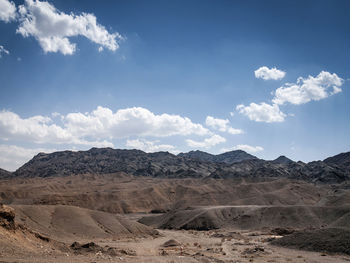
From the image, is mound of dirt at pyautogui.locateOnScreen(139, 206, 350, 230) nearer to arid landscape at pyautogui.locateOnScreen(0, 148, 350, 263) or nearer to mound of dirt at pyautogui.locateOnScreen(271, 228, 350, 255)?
arid landscape at pyautogui.locateOnScreen(0, 148, 350, 263)

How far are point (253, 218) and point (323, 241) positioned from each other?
122ft

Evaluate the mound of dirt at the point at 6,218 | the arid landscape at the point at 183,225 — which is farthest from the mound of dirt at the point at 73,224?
the mound of dirt at the point at 6,218

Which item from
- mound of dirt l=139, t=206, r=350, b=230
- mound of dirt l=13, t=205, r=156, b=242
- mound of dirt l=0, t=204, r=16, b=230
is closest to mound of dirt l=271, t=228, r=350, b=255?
mound of dirt l=139, t=206, r=350, b=230

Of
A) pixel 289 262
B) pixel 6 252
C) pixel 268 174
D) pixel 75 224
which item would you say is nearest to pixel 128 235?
pixel 75 224

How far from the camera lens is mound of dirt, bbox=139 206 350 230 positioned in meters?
68.6

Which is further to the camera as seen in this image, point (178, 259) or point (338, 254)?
point (338, 254)

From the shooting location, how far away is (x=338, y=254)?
116 feet

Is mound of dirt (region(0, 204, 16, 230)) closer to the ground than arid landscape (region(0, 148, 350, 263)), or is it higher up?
higher up

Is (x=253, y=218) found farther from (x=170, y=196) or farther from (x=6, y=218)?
(x=170, y=196)

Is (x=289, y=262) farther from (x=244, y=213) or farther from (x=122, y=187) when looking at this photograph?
(x=122, y=187)

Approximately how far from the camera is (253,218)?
247 ft

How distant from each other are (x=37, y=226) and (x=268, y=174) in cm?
15197

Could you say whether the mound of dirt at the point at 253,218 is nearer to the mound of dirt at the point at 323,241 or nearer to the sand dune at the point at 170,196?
the sand dune at the point at 170,196

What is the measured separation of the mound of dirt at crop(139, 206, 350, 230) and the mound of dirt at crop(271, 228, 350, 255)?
26.3 meters
